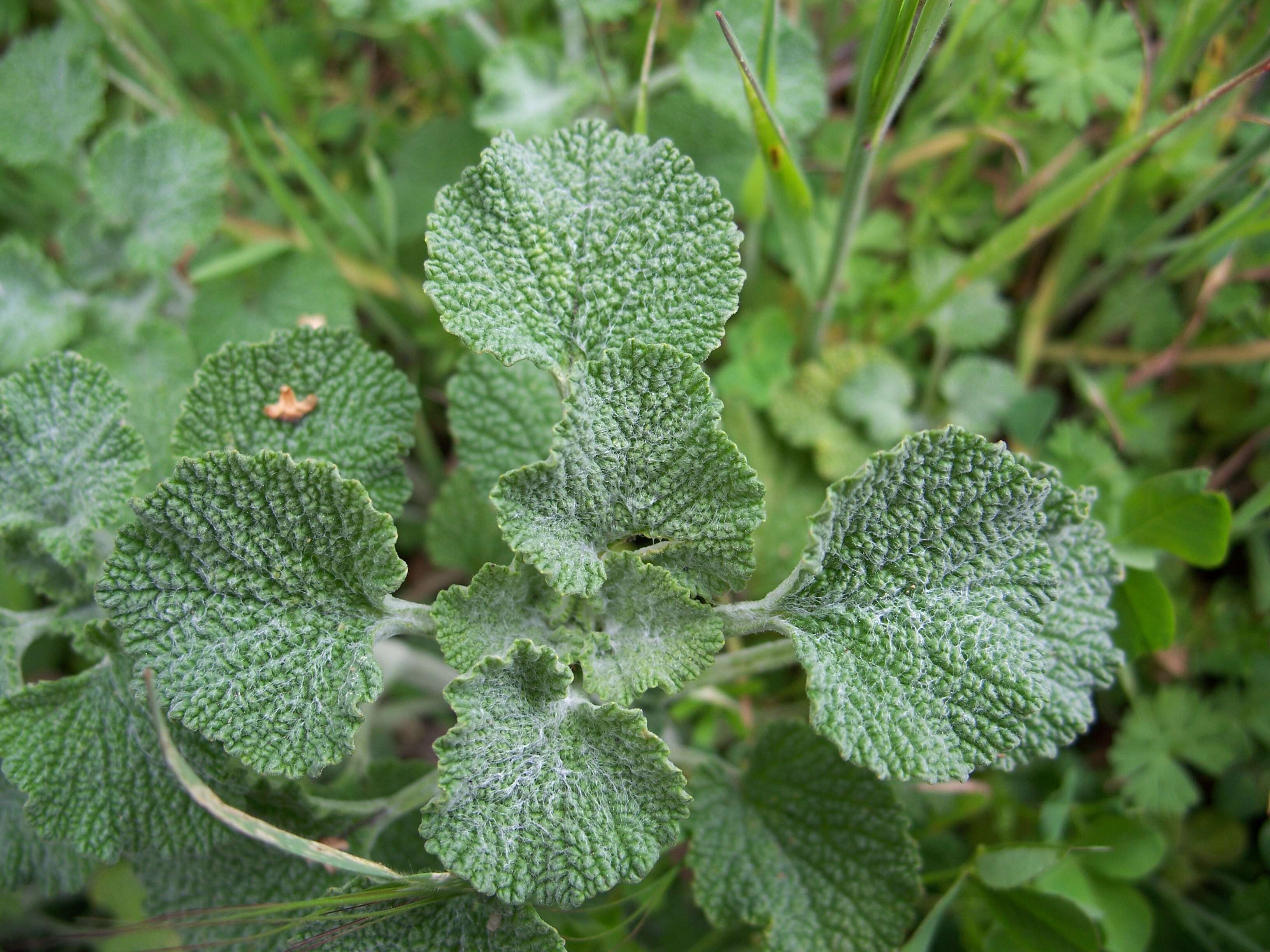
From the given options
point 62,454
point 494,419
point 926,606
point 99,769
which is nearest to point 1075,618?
point 926,606

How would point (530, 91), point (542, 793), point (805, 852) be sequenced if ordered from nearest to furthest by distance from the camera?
point (542, 793)
point (805, 852)
point (530, 91)

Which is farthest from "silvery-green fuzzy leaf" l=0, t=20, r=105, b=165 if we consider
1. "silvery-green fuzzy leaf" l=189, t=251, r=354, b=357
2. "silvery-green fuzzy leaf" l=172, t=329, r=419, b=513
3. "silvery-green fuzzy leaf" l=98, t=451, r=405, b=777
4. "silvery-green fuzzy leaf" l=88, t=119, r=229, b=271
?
"silvery-green fuzzy leaf" l=98, t=451, r=405, b=777

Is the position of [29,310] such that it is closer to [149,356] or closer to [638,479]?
[149,356]

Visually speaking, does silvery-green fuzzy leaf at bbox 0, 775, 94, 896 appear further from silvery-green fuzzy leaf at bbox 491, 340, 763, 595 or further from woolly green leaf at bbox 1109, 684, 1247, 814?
woolly green leaf at bbox 1109, 684, 1247, 814

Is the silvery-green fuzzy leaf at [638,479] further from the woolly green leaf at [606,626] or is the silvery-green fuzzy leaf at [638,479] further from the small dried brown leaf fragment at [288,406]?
the small dried brown leaf fragment at [288,406]

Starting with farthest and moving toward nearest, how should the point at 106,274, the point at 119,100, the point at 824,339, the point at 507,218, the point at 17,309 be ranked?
the point at 119,100, the point at 824,339, the point at 106,274, the point at 17,309, the point at 507,218

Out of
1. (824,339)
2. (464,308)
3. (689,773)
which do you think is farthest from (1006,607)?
(824,339)

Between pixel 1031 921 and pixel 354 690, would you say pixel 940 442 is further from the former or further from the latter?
pixel 1031 921
